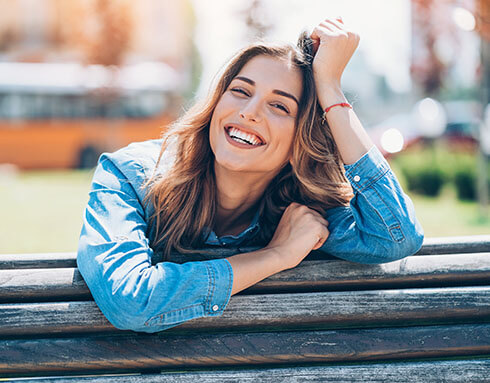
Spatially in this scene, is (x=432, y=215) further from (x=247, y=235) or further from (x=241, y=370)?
(x=241, y=370)

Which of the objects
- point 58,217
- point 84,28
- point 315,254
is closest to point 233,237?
point 315,254

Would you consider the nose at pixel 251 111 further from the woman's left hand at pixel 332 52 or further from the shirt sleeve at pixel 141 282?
the shirt sleeve at pixel 141 282

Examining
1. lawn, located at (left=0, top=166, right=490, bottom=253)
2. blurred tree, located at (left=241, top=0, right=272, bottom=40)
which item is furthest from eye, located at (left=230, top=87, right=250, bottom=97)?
blurred tree, located at (left=241, top=0, right=272, bottom=40)

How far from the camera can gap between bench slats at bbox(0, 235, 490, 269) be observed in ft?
5.71

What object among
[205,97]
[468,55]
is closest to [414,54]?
[468,55]

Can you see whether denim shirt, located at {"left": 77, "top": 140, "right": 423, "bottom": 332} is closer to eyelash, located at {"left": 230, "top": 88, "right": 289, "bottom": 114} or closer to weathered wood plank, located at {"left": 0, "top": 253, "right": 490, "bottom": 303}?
weathered wood plank, located at {"left": 0, "top": 253, "right": 490, "bottom": 303}

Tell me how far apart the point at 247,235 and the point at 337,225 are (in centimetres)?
38

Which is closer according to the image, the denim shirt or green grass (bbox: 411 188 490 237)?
the denim shirt

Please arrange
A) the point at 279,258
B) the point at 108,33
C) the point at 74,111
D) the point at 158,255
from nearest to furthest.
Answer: the point at 279,258 < the point at 158,255 < the point at 74,111 < the point at 108,33

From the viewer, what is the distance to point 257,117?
2109 mm

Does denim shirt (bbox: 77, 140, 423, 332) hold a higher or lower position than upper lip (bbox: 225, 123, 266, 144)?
lower

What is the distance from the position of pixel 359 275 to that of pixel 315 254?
226mm

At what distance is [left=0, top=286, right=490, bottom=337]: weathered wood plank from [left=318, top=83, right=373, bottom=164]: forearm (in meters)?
0.49

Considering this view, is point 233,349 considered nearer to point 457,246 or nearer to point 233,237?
point 233,237
